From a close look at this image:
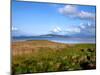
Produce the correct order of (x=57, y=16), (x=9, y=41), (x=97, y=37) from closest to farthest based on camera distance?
(x=9, y=41), (x=57, y=16), (x=97, y=37)

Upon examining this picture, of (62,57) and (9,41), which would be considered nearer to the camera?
(9,41)

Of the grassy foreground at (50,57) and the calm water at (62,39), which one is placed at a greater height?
the calm water at (62,39)

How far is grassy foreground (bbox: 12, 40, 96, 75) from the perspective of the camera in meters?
2.54

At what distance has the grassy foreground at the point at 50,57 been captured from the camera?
2537 millimetres

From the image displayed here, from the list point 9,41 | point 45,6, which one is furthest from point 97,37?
point 9,41

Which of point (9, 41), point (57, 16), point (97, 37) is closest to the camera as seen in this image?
point (9, 41)

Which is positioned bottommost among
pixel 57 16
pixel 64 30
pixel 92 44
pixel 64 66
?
pixel 64 66

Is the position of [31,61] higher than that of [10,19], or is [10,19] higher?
[10,19]

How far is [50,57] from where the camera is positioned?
105 inches

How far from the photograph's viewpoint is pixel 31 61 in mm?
2584

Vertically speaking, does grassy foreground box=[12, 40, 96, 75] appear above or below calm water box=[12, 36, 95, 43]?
below

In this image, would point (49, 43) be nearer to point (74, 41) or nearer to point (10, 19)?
point (74, 41)

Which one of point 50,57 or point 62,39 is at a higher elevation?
point 62,39

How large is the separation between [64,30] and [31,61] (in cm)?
55
